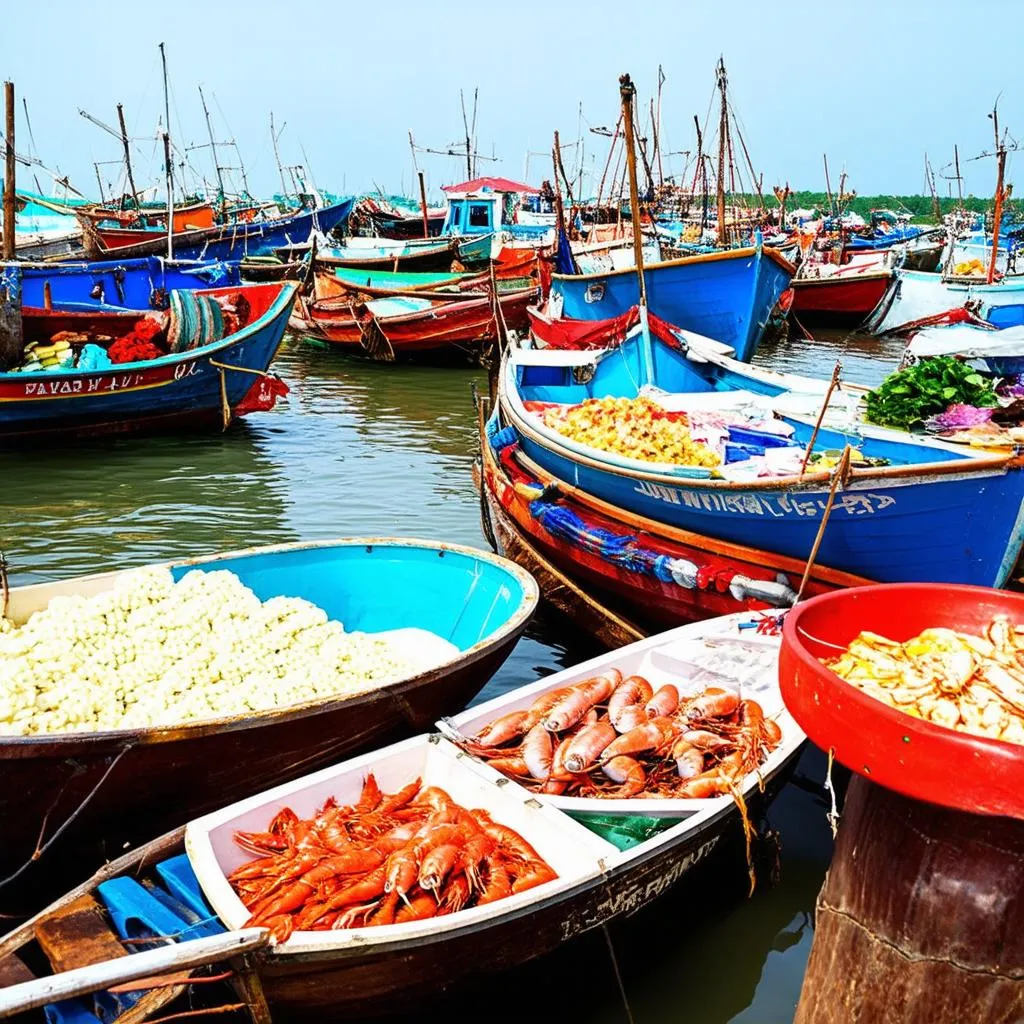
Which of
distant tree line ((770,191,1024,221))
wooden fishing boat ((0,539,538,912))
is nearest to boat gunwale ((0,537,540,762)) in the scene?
wooden fishing boat ((0,539,538,912))

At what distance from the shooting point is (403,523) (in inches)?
411

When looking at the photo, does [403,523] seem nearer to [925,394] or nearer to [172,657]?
[172,657]

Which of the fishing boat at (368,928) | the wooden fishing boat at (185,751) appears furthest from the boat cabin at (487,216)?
the fishing boat at (368,928)

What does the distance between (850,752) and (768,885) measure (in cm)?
287

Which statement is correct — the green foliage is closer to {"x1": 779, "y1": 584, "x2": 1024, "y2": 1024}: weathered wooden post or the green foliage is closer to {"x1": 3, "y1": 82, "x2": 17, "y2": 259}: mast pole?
{"x1": 779, "y1": 584, "x2": 1024, "y2": 1024}: weathered wooden post

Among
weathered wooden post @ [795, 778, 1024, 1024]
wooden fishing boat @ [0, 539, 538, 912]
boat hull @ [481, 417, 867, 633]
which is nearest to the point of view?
weathered wooden post @ [795, 778, 1024, 1024]

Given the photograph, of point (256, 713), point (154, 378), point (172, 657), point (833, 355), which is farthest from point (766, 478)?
point (833, 355)

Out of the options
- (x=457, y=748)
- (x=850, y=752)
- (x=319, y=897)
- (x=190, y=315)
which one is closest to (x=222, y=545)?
(x=190, y=315)

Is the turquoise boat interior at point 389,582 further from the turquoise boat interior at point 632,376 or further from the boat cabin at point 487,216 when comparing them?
the boat cabin at point 487,216

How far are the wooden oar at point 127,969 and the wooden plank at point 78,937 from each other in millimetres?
382

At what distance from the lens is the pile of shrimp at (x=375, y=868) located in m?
3.51

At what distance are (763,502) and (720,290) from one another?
20.8ft

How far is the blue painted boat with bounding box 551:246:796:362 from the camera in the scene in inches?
444

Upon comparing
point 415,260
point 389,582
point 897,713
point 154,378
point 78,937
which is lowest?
point 78,937
